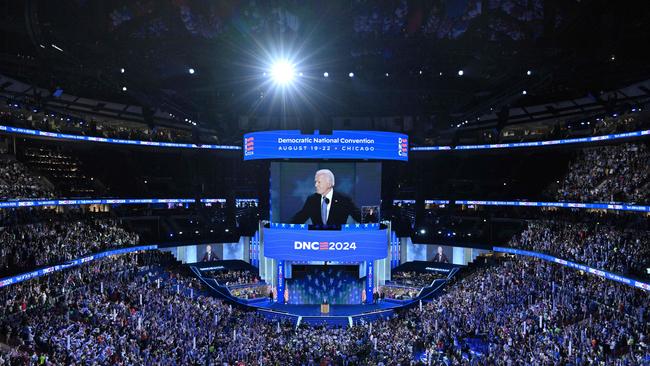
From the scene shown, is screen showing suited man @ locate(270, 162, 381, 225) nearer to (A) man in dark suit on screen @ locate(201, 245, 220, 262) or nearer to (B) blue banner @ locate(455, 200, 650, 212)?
(A) man in dark suit on screen @ locate(201, 245, 220, 262)

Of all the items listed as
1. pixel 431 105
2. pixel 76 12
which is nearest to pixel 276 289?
pixel 431 105

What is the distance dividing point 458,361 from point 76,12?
1890 cm

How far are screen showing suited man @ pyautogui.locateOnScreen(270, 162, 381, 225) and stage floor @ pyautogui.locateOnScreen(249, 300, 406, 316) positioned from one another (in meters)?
6.31

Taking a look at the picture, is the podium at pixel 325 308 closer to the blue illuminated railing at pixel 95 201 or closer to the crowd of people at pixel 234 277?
the crowd of people at pixel 234 277

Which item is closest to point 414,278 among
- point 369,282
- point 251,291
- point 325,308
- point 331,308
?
point 369,282

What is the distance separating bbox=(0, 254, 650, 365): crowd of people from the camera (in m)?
20.1

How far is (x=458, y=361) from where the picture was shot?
68.5 ft

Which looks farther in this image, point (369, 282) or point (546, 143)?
point (369, 282)

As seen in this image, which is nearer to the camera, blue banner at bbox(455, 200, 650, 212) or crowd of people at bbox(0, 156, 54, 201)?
blue banner at bbox(455, 200, 650, 212)

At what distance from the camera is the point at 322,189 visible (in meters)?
37.4

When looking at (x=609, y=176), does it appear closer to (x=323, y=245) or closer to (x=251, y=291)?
(x=323, y=245)

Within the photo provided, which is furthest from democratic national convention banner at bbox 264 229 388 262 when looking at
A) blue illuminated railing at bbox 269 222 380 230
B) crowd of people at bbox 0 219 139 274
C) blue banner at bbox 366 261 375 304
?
crowd of people at bbox 0 219 139 274

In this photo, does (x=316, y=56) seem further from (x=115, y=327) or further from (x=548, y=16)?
(x=115, y=327)

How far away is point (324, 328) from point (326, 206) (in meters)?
10.7
